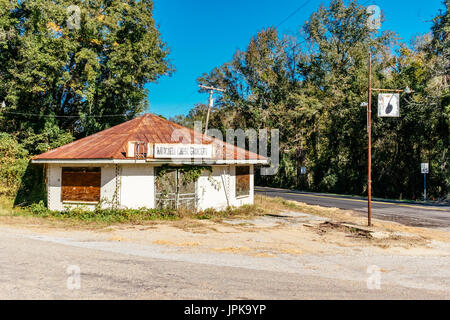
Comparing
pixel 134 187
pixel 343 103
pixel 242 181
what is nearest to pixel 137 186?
pixel 134 187

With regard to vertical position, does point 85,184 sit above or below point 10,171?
below

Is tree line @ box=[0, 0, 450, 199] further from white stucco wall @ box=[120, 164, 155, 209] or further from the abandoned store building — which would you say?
white stucco wall @ box=[120, 164, 155, 209]

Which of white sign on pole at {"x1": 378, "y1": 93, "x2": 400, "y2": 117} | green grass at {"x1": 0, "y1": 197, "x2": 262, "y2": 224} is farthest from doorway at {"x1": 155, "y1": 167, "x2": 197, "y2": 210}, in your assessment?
white sign on pole at {"x1": 378, "y1": 93, "x2": 400, "y2": 117}

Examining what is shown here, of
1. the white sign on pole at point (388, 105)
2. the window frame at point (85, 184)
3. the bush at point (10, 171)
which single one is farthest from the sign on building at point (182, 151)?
the bush at point (10, 171)

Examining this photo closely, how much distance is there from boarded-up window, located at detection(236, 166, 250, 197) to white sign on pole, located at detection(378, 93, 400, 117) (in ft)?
25.6

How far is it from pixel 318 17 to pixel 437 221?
3466 cm

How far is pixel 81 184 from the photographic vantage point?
1475 centimetres

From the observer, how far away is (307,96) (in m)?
42.9

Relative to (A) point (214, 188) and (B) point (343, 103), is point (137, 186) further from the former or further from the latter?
(B) point (343, 103)

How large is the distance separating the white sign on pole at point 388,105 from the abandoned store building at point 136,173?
721 centimetres

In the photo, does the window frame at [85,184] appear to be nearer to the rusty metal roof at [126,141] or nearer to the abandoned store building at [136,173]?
the abandoned store building at [136,173]

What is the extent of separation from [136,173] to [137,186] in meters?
0.58
